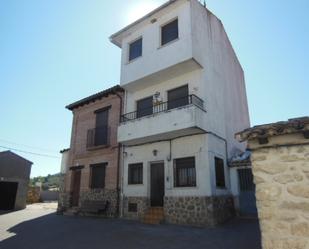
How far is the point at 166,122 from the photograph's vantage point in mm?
11312

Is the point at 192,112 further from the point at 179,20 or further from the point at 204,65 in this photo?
the point at 179,20

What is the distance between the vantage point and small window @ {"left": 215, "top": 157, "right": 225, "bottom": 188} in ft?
38.3

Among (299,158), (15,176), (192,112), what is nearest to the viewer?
(299,158)

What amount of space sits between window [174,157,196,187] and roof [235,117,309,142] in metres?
7.00

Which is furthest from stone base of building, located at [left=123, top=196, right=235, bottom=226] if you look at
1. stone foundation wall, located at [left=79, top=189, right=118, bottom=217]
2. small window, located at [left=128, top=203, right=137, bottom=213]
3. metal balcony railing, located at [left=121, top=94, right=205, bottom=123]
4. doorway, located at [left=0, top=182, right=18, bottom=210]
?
doorway, located at [left=0, top=182, right=18, bottom=210]

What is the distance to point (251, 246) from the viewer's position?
21.1 feet

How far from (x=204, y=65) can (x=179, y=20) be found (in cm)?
274

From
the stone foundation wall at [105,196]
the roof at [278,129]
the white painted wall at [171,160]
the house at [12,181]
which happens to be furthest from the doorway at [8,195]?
the roof at [278,129]

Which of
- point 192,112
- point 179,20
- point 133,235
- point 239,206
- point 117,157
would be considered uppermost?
point 179,20

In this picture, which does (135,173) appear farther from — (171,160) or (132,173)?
(171,160)

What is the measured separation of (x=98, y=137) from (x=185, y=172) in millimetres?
7157

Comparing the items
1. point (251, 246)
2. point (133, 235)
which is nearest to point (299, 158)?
point (251, 246)

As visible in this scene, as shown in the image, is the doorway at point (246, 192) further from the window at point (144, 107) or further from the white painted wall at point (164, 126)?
the window at point (144, 107)

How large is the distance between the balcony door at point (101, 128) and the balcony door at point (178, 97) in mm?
5356
